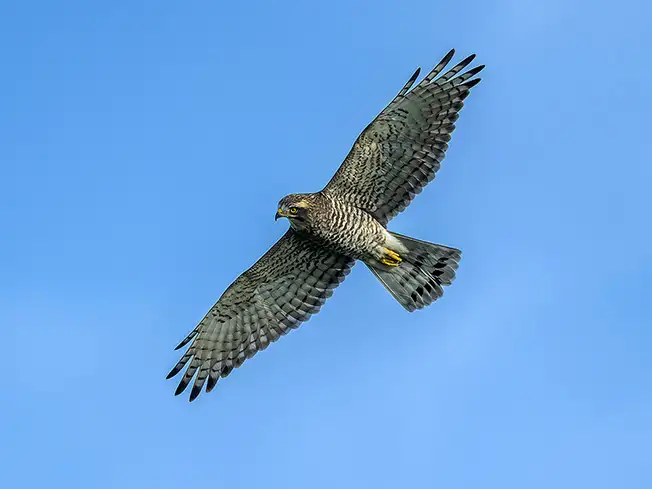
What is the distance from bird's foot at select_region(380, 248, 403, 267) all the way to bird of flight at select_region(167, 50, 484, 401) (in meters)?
0.01

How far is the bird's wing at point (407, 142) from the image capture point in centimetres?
1573

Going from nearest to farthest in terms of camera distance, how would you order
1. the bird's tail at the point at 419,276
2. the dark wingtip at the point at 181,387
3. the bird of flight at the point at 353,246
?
the bird of flight at the point at 353,246, the bird's tail at the point at 419,276, the dark wingtip at the point at 181,387

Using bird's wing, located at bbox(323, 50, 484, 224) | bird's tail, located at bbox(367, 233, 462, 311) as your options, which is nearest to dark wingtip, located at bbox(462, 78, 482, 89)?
bird's wing, located at bbox(323, 50, 484, 224)

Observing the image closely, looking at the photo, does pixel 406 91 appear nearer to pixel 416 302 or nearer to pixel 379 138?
pixel 379 138

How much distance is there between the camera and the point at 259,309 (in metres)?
17.1

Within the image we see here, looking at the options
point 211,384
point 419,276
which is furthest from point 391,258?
point 211,384

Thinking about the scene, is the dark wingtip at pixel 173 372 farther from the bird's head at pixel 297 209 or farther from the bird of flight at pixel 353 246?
the bird's head at pixel 297 209

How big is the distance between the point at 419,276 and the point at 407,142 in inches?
79.0

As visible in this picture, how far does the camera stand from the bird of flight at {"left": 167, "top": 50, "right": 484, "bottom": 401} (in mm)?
15781

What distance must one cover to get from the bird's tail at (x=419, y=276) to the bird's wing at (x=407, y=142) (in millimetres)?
990

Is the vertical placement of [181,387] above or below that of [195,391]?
above

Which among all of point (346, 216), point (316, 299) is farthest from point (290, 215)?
point (316, 299)

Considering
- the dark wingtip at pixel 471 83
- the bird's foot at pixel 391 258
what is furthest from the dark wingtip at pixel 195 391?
the dark wingtip at pixel 471 83

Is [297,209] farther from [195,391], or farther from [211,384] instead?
[195,391]
